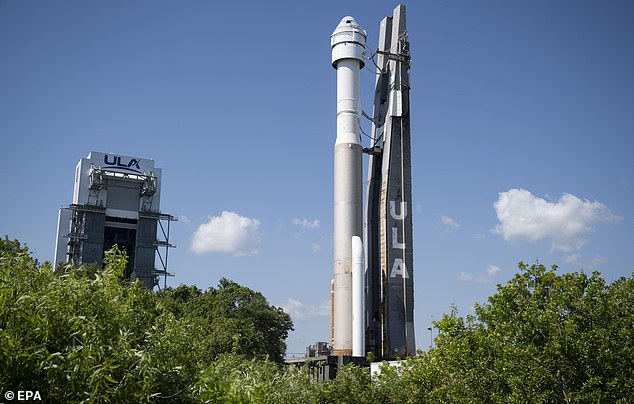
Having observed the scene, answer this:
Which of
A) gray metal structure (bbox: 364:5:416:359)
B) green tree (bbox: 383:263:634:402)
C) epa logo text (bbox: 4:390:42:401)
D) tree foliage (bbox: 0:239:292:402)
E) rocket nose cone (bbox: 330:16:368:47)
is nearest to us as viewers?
epa logo text (bbox: 4:390:42:401)

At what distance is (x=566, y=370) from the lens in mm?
21891

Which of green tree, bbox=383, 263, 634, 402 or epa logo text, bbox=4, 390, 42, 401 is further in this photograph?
green tree, bbox=383, 263, 634, 402

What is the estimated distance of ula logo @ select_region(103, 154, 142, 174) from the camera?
71.6 metres

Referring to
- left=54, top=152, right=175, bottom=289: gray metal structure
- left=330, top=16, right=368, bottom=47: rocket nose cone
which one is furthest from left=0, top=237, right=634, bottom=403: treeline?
left=54, top=152, right=175, bottom=289: gray metal structure

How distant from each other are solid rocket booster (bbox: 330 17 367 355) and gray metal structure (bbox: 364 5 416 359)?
200cm

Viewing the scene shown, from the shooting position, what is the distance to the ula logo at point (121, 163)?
71625mm

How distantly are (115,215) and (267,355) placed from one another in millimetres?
48504

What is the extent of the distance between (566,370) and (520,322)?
2887 millimetres

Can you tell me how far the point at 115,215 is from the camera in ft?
232

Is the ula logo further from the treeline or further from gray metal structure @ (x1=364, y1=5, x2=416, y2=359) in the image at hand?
gray metal structure @ (x1=364, y1=5, x2=416, y2=359)

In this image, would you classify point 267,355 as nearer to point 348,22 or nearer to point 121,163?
point 348,22

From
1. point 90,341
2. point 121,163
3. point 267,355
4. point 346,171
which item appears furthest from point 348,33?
point 121,163

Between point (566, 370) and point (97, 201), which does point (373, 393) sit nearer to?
point (566, 370)

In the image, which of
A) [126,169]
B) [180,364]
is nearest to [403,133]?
[180,364]
